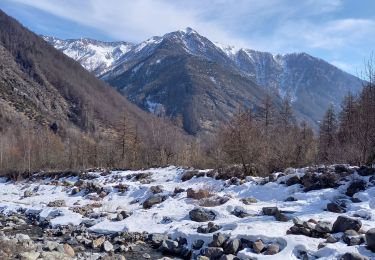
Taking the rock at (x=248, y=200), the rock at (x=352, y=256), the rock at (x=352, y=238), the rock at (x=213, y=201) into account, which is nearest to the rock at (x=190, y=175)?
the rock at (x=213, y=201)

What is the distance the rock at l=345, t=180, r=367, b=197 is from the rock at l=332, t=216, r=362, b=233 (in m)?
4.13

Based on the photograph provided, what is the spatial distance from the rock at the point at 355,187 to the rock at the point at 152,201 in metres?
10.0

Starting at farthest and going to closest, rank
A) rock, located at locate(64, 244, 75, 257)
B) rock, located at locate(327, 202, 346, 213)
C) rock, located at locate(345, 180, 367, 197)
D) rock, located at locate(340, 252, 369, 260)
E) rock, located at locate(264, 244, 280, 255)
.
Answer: rock, located at locate(345, 180, 367, 197)
rock, located at locate(327, 202, 346, 213)
rock, located at locate(64, 244, 75, 257)
rock, located at locate(264, 244, 280, 255)
rock, located at locate(340, 252, 369, 260)

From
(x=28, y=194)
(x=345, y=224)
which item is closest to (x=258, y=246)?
(x=345, y=224)

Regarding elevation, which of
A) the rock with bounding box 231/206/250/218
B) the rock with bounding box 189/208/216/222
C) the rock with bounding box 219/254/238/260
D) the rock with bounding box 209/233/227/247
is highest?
the rock with bounding box 231/206/250/218

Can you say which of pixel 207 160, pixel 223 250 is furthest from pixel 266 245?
pixel 207 160

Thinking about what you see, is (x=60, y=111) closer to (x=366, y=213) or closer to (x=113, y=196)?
(x=113, y=196)

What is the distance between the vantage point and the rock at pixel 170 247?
55.1 ft

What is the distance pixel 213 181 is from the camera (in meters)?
25.9

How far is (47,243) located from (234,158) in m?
15.5

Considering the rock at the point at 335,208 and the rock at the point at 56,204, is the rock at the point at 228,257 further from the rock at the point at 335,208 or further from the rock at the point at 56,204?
the rock at the point at 56,204

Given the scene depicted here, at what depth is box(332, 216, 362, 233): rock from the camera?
14323 mm

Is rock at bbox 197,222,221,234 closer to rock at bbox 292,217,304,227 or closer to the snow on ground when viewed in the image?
the snow on ground

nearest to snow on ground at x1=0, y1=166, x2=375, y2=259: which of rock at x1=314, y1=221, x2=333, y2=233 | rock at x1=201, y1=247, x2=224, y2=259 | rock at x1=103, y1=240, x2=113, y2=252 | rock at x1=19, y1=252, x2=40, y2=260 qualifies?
rock at x1=314, y1=221, x2=333, y2=233
